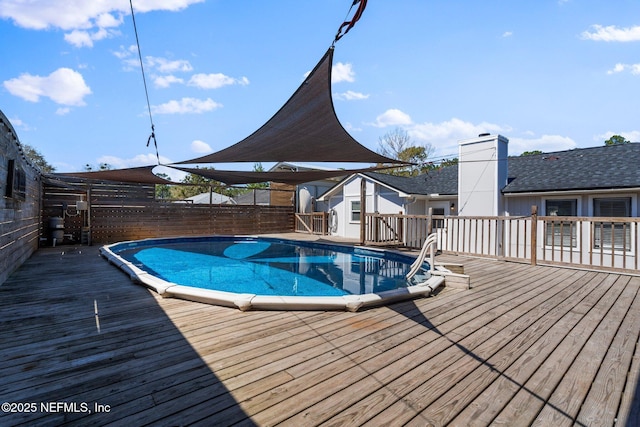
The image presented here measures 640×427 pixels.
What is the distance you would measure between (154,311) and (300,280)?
11.7 ft

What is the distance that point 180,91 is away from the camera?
829 cm

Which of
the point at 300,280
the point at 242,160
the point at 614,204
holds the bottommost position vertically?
the point at 300,280


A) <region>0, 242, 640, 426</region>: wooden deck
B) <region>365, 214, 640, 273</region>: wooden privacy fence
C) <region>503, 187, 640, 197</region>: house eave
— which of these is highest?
<region>503, 187, 640, 197</region>: house eave

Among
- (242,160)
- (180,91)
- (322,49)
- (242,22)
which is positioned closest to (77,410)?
(322,49)

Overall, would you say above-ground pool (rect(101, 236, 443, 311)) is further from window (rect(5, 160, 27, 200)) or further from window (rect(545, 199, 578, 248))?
window (rect(545, 199, 578, 248))

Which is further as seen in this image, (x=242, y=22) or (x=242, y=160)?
(x=242, y=160)

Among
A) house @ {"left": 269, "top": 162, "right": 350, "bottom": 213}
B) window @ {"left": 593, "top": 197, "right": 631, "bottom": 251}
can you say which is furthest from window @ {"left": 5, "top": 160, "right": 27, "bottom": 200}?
window @ {"left": 593, "top": 197, "right": 631, "bottom": 251}

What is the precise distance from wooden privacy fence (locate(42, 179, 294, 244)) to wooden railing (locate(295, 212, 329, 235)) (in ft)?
3.39

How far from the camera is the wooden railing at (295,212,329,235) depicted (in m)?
14.2

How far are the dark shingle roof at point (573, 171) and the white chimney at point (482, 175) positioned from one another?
42 centimetres

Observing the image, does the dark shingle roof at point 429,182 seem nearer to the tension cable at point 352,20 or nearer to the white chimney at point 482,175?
the white chimney at point 482,175

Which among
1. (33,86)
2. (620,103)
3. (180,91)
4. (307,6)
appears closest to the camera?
(307,6)

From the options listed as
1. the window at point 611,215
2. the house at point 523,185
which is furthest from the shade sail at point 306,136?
the window at point 611,215

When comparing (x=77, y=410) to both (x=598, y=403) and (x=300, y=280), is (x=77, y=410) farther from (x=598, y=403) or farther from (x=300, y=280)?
(x=300, y=280)
